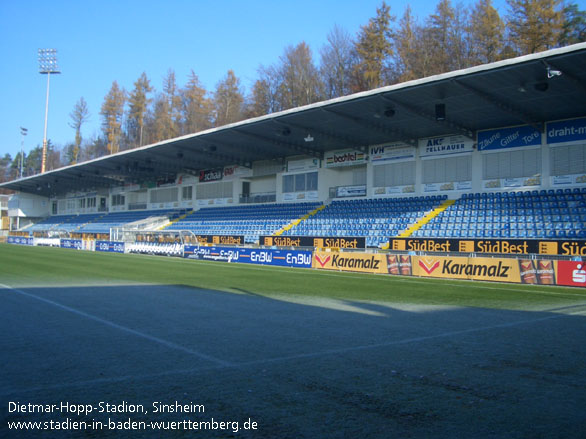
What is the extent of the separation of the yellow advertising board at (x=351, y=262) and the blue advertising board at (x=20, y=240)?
41922mm

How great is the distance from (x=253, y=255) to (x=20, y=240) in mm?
41575

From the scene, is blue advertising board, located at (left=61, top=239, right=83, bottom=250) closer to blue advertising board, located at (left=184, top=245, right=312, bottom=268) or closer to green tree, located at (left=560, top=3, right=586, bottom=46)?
blue advertising board, located at (left=184, top=245, right=312, bottom=268)

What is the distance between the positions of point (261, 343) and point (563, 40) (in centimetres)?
3979

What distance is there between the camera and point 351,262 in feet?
78.5

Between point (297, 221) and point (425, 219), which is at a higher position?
point (297, 221)

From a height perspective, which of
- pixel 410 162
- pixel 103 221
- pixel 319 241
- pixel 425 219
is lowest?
pixel 319 241

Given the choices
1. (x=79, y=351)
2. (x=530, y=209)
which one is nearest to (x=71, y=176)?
(x=530, y=209)

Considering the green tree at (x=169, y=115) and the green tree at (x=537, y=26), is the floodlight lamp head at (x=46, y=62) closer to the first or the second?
the green tree at (x=169, y=115)

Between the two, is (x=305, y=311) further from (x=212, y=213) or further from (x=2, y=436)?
(x=212, y=213)

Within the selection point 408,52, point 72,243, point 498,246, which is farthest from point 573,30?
point 72,243

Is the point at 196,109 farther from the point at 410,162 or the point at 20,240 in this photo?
the point at 410,162

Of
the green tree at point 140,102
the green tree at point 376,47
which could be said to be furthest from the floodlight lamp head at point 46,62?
the green tree at point 376,47

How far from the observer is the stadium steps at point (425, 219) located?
92.1 feet

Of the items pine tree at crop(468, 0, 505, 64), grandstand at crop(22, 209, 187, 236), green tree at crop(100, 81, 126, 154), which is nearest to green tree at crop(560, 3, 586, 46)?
pine tree at crop(468, 0, 505, 64)
